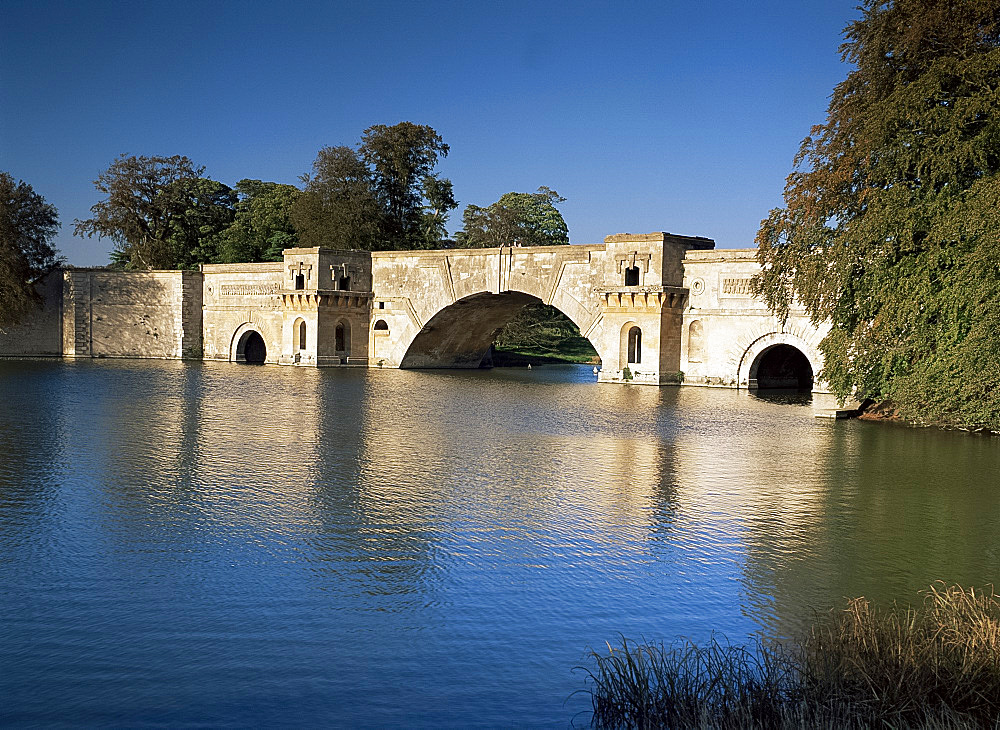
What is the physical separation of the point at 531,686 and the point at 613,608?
1575 millimetres

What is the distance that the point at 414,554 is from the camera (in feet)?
28.1

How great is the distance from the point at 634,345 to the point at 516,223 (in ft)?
93.6

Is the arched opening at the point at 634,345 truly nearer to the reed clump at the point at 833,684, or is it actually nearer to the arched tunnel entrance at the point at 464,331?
the arched tunnel entrance at the point at 464,331

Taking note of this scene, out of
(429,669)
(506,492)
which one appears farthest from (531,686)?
(506,492)

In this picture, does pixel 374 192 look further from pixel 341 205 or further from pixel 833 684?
pixel 833 684

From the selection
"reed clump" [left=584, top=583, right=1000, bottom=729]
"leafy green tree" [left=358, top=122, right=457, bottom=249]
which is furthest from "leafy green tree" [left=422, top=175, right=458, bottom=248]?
"reed clump" [left=584, top=583, right=1000, bottom=729]

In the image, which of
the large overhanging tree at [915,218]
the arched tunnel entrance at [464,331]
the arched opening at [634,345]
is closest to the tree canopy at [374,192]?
the arched tunnel entrance at [464,331]

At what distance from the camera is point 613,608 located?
7160 mm

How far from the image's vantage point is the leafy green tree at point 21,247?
4441 cm

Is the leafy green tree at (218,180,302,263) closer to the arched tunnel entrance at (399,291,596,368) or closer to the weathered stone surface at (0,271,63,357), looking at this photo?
the weathered stone surface at (0,271,63,357)

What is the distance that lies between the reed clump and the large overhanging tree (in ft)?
45.3

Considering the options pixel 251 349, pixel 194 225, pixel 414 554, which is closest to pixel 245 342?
pixel 251 349

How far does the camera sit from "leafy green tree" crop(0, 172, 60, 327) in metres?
44.4

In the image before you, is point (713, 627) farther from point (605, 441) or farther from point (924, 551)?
point (605, 441)
